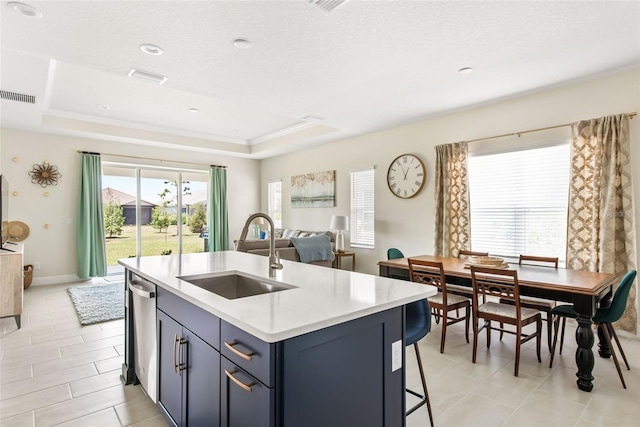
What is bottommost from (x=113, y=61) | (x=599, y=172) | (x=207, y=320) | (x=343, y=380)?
(x=343, y=380)

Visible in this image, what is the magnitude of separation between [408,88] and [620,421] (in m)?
3.31

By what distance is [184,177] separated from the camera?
7637 millimetres

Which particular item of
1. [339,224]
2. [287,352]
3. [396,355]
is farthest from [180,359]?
[339,224]

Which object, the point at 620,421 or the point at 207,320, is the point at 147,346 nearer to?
the point at 207,320

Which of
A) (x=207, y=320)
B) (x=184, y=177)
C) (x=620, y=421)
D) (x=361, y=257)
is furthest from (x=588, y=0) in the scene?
(x=184, y=177)

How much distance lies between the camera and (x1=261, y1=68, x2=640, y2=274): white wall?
3.54 m

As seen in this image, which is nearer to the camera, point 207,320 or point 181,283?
point 207,320

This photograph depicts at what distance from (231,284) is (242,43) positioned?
193 cm

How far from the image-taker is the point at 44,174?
232 inches

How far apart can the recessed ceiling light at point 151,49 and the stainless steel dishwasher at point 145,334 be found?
1896mm

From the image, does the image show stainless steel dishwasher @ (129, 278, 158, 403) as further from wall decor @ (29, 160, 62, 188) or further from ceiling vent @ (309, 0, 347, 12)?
wall decor @ (29, 160, 62, 188)

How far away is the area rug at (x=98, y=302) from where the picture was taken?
413 centimetres

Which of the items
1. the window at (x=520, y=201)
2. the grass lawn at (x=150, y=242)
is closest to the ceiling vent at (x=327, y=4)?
the window at (x=520, y=201)

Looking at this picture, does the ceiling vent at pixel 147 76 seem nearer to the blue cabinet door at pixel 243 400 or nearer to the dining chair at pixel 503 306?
the blue cabinet door at pixel 243 400
